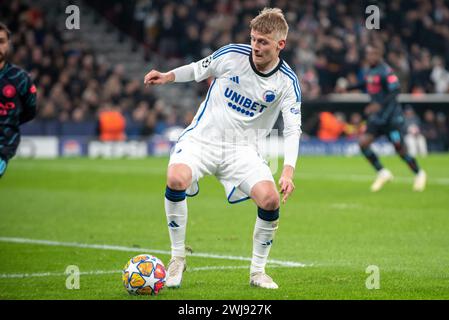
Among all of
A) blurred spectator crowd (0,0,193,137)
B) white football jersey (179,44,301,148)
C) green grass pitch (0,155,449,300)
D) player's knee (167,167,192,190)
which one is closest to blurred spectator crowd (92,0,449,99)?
blurred spectator crowd (0,0,193,137)

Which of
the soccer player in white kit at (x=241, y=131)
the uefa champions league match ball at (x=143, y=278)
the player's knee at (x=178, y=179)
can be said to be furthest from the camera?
the soccer player in white kit at (x=241, y=131)

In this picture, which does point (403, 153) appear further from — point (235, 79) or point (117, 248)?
point (235, 79)

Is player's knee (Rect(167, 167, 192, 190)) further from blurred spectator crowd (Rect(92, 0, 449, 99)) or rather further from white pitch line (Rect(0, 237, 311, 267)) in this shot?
blurred spectator crowd (Rect(92, 0, 449, 99))

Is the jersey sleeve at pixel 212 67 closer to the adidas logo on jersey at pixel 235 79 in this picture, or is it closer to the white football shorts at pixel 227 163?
the adidas logo on jersey at pixel 235 79

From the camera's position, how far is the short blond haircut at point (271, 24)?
303 inches

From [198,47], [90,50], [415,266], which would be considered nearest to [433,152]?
[198,47]

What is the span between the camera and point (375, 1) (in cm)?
3325

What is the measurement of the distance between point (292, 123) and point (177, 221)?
4.34 ft

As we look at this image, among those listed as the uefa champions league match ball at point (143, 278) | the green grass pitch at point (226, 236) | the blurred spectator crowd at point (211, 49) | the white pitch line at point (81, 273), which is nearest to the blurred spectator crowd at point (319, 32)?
the blurred spectator crowd at point (211, 49)

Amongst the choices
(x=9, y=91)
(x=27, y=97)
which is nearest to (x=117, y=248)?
(x=27, y=97)

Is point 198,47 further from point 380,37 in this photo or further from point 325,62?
point 380,37

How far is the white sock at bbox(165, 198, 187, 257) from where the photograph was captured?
7.81m

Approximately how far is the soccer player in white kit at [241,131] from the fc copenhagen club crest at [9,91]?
1.82 m

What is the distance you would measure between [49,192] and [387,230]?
8172mm
